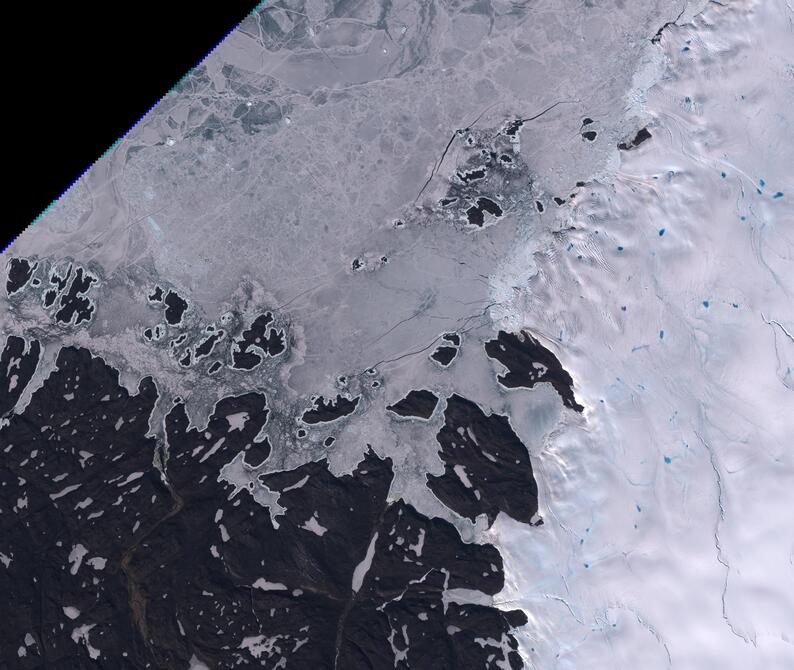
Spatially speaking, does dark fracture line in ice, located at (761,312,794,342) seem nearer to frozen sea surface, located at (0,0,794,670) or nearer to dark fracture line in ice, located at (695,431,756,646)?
frozen sea surface, located at (0,0,794,670)

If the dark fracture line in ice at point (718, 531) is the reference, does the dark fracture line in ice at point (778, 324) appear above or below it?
above

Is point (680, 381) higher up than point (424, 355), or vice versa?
point (680, 381)

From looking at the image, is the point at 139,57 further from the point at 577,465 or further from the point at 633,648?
the point at 633,648

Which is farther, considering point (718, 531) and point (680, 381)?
point (680, 381)

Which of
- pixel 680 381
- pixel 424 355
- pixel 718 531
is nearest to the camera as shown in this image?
pixel 718 531

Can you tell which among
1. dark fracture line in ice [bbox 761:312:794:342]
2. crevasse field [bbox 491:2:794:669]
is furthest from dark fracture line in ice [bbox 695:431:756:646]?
dark fracture line in ice [bbox 761:312:794:342]

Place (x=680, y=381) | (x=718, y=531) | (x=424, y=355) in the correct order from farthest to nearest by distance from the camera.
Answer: (x=424, y=355) < (x=680, y=381) < (x=718, y=531)

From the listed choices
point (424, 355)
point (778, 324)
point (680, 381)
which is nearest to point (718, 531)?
point (680, 381)

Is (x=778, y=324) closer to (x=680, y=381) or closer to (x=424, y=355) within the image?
(x=680, y=381)

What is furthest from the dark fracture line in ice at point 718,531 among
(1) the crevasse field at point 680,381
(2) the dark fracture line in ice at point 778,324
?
(2) the dark fracture line in ice at point 778,324

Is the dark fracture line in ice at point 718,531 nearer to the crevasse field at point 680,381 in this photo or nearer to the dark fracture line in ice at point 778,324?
the crevasse field at point 680,381

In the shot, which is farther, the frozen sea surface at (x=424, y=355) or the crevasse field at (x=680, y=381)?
the frozen sea surface at (x=424, y=355)

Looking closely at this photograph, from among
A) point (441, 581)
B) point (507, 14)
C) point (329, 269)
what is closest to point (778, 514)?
point (441, 581)
